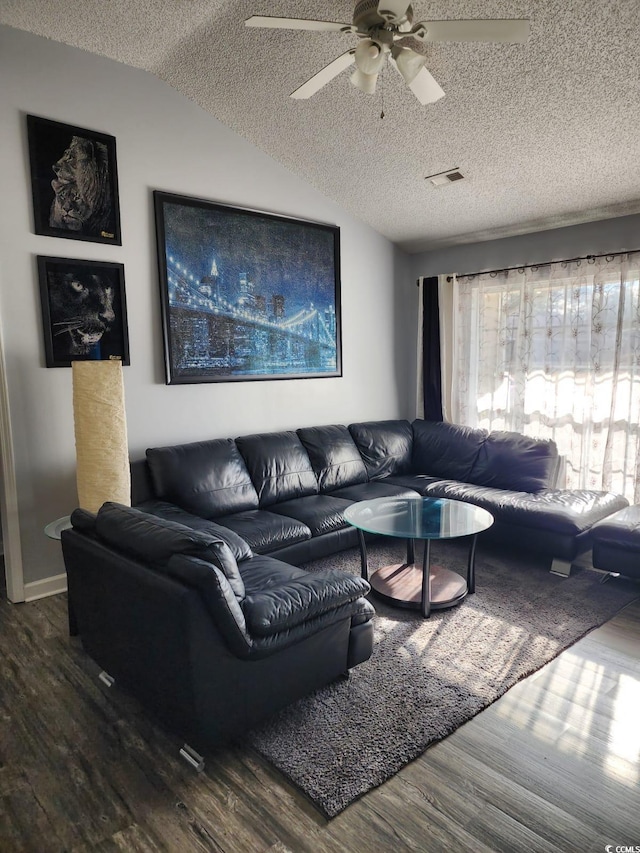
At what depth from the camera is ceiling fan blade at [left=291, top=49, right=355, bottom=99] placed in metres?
2.28

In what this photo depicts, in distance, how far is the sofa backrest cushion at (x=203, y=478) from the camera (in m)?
3.44

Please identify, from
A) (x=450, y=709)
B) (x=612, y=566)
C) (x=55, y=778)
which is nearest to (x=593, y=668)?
(x=450, y=709)

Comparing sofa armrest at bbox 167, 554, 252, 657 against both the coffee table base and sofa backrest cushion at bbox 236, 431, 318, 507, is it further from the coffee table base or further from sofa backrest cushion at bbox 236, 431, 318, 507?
sofa backrest cushion at bbox 236, 431, 318, 507

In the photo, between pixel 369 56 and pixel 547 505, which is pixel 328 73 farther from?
pixel 547 505

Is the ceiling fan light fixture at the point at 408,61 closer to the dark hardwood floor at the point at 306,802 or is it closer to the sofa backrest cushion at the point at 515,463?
the dark hardwood floor at the point at 306,802

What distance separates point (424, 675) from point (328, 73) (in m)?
2.69

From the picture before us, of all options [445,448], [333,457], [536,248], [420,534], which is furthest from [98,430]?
[536,248]

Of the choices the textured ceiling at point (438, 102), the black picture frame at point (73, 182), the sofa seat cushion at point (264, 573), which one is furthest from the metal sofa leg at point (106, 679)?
the textured ceiling at point (438, 102)

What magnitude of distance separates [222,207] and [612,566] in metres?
3.52

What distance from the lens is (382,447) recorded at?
4.75m

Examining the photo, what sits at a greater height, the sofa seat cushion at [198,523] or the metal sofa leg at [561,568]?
the sofa seat cushion at [198,523]

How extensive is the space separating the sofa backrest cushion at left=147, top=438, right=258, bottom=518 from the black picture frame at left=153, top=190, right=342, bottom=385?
0.52 m

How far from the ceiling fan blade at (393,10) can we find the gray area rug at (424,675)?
268 centimetres

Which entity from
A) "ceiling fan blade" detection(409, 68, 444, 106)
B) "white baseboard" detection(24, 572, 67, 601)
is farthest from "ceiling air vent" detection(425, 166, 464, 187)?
"white baseboard" detection(24, 572, 67, 601)
